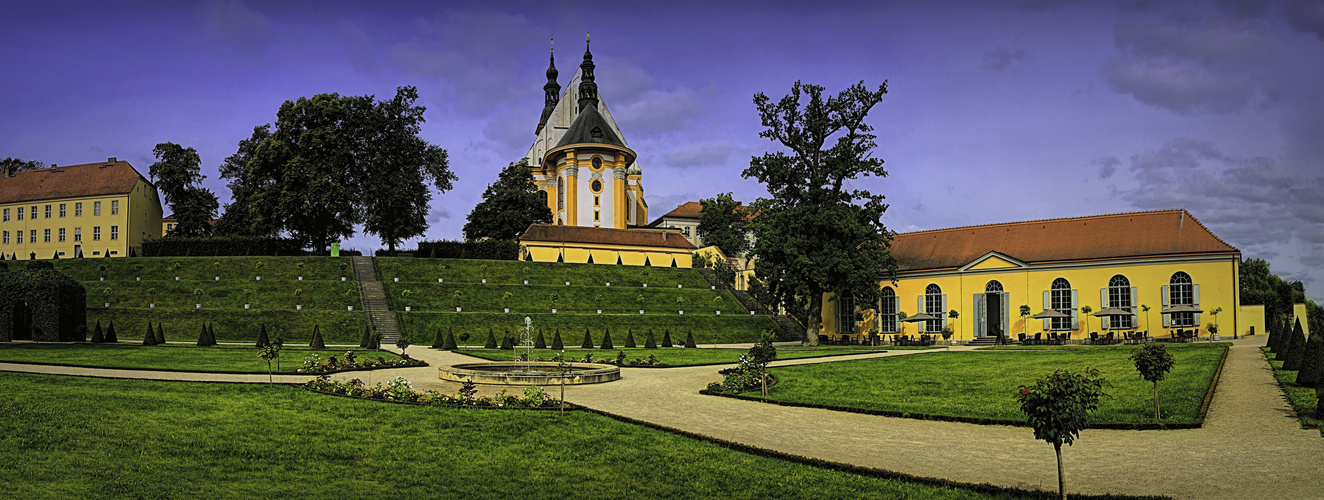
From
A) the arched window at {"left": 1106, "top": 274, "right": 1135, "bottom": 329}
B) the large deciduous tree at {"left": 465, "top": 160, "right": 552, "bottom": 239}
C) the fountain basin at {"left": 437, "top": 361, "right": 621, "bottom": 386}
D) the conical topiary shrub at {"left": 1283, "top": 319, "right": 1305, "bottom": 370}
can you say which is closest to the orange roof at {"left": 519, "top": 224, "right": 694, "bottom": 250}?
the large deciduous tree at {"left": 465, "top": 160, "right": 552, "bottom": 239}

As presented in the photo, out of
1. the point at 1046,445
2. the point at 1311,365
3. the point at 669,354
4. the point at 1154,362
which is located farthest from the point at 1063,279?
the point at 1046,445

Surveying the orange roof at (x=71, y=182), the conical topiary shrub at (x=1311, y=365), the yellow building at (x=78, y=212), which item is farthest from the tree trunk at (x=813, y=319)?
the orange roof at (x=71, y=182)

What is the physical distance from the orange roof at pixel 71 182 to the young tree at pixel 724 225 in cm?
5440

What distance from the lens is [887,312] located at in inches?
2034

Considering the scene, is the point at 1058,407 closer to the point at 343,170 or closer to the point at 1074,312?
the point at 1074,312

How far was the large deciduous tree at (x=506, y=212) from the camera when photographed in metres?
78.4

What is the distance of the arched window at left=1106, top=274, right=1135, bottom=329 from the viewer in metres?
43.9

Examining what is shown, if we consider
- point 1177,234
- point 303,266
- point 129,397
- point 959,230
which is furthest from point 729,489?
point 303,266

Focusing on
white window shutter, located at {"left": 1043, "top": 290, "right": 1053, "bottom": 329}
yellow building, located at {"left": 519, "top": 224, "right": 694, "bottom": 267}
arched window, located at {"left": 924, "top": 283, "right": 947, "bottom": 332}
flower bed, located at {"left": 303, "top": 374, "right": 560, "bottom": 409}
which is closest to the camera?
flower bed, located at {"left": 303, "top": 374, "right": 560, "bottom": 409}

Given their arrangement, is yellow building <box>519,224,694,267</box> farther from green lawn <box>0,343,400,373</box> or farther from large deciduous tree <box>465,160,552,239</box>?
green lawn <box>0,343,400,373</box>

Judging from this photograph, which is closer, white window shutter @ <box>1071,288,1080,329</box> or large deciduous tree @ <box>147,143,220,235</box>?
white window shutter @ <box>1071,288,1080,329</box>

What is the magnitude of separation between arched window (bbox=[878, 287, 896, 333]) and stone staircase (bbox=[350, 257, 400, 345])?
92.1 ft

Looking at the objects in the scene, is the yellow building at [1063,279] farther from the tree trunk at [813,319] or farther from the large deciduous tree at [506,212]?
the large deciduous tree at [506,212]

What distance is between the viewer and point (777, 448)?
13867mm
